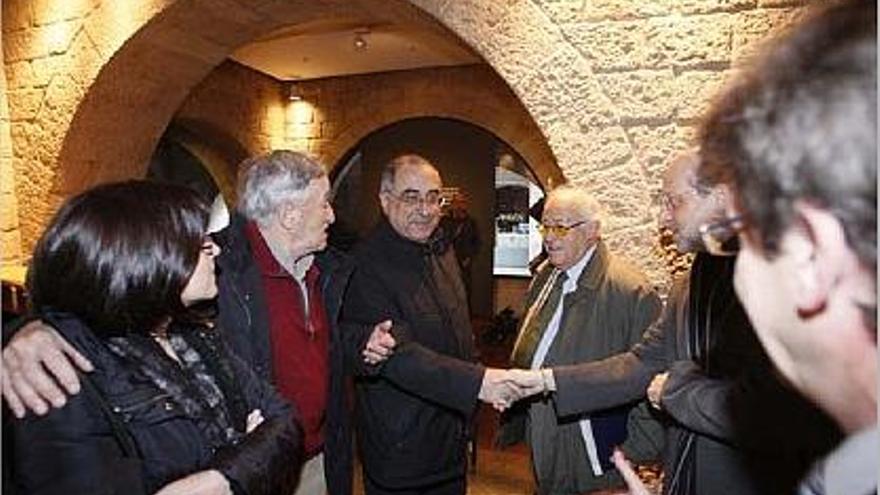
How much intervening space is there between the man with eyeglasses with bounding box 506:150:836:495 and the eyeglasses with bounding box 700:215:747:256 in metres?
0.44

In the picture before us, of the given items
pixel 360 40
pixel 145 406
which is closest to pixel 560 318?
pixel 145 406

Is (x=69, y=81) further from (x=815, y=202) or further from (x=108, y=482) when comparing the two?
(x=815, y=202)

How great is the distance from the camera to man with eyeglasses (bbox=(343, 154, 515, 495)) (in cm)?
232

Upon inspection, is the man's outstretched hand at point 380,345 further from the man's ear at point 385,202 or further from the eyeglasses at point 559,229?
the eyeglasses at point 559,229

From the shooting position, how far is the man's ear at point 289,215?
215 cm

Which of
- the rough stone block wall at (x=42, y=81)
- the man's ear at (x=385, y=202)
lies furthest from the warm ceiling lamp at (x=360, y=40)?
the man's ear at (x=385, y=202)

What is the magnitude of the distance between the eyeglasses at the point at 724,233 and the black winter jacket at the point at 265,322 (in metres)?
1.44

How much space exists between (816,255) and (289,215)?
5.73ft

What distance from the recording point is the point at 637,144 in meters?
2.28

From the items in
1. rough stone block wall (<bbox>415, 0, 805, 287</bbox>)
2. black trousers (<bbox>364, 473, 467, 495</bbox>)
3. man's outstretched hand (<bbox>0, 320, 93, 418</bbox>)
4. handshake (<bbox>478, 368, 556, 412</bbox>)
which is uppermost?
rough stone block wall (<bbox>415, 0, 805, 287</bbox>)

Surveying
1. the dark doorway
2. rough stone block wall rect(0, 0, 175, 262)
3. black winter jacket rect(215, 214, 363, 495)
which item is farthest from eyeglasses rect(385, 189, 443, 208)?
the dark doorway

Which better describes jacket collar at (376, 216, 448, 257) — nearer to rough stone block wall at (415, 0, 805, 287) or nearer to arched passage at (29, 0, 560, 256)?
rough stone block wall at (415, 0, 805, 287)

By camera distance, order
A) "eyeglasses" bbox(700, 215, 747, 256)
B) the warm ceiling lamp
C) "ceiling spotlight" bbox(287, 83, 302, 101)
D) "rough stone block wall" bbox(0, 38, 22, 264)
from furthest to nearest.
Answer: "ceiling spotlight" bbox(287, 83, 302, 101) → the warm ceiling lamp → "rough stone block wall" bbox(0, 38, 22, 264) → "eyeglasses" bbox(700, 215, 747, 256)

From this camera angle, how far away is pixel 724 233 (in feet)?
2.41
